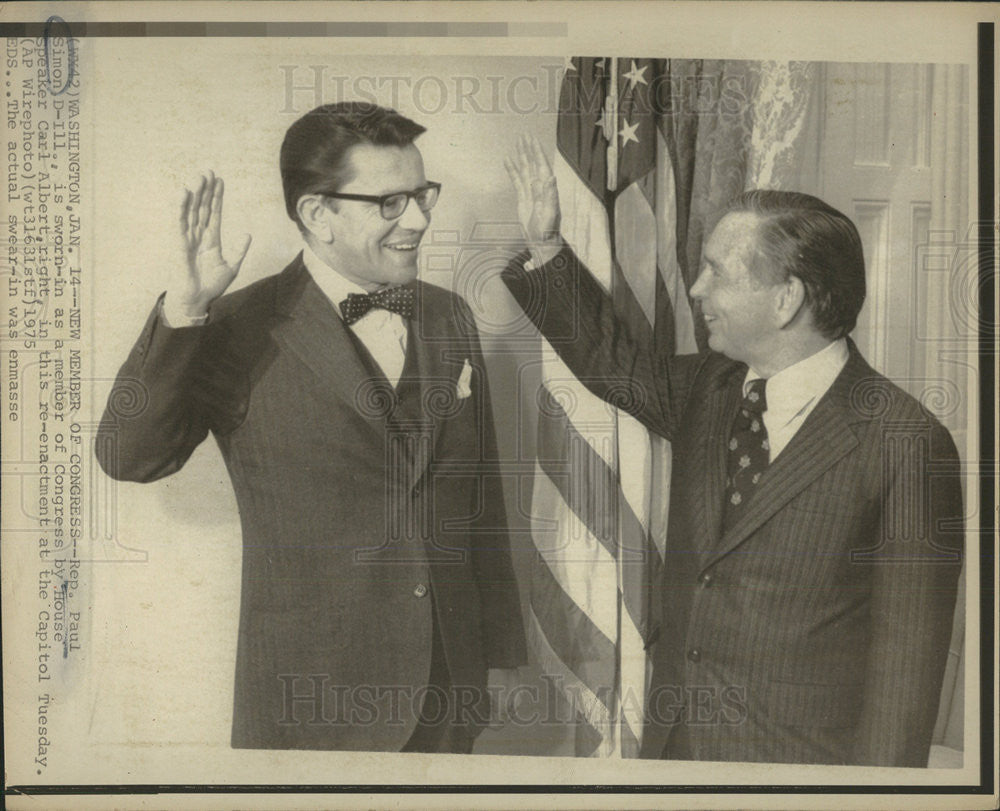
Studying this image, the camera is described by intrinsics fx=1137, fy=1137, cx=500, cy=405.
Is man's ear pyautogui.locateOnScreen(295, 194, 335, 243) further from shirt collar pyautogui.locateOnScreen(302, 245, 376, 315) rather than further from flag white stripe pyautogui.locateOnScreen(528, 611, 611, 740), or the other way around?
flag white stripe pyautogui.locateOnScreen(528, 611, 611, 740)

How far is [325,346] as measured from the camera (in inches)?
133

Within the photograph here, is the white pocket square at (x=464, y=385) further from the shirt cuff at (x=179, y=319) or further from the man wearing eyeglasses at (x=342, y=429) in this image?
the shirt cuff at (x=179, y=319)

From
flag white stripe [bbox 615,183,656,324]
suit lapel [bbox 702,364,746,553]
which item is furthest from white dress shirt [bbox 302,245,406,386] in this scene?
suit lapel [bbox 702,364,746,553]

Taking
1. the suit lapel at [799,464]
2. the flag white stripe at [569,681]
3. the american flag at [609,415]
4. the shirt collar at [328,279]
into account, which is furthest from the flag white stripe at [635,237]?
the flag white stripe at [569,681]

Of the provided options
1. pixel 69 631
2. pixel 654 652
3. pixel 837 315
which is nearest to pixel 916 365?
pixel 837 315

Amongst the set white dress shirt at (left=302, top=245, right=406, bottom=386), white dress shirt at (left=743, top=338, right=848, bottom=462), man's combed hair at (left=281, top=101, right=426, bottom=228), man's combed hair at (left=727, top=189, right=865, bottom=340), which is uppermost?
man's combed hair at (left=281, top=101, right=426, bottom=228)

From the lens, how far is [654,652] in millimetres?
3432

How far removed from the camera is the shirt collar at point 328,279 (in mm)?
3395

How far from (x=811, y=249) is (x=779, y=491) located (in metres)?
0.73

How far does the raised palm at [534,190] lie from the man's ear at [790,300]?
0.69 meters

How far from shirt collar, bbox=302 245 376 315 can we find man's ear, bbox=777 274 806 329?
1.25m

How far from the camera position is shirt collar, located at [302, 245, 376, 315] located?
3395 mm

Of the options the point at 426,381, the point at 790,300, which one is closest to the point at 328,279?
the point at 426,381

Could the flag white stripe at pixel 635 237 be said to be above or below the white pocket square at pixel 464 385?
A: above
